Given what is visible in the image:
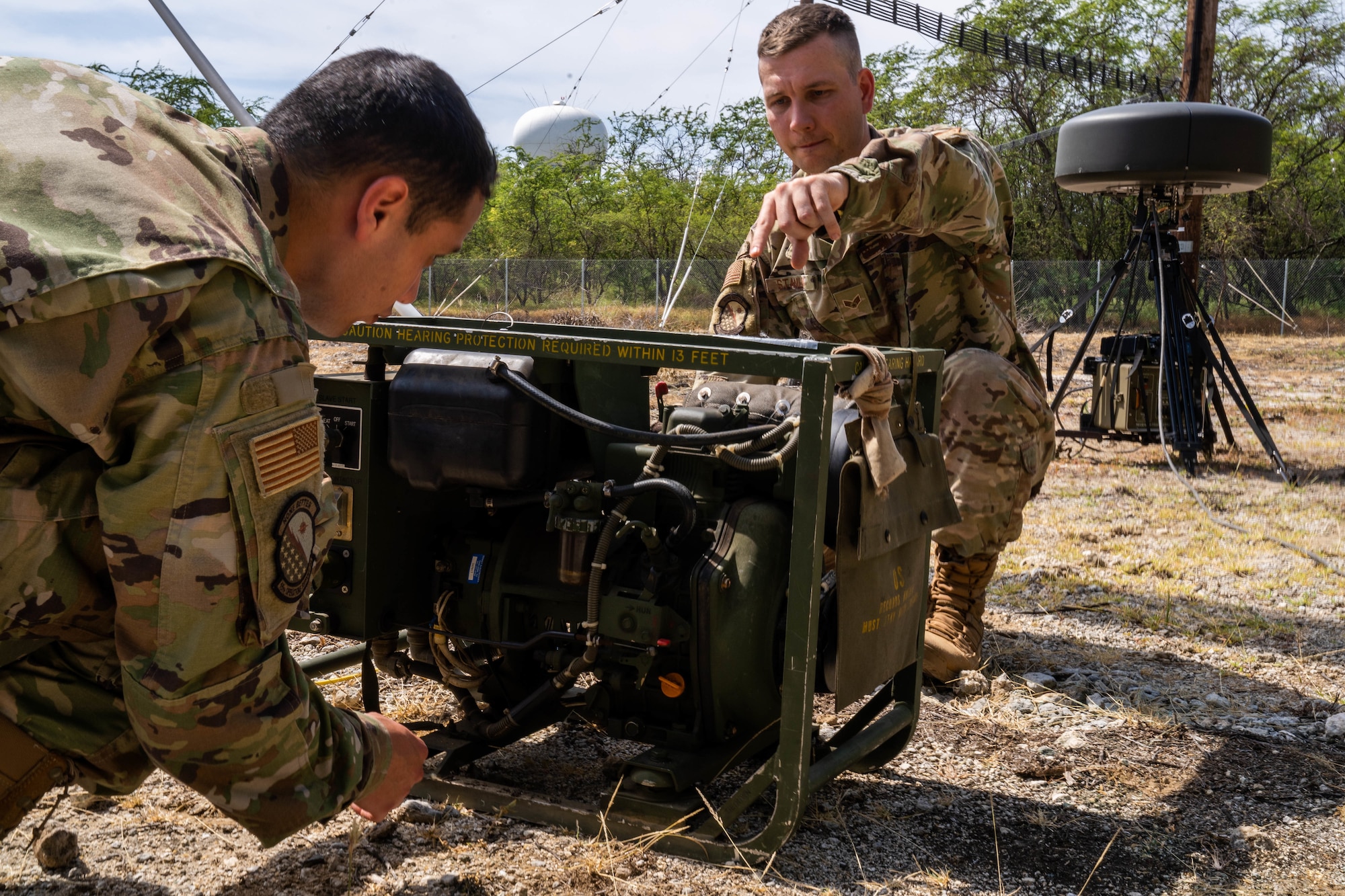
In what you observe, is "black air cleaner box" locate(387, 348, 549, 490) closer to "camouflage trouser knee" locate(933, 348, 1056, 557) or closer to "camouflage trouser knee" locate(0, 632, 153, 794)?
"camouflage trouser knee" locate(0, 632, 153, 794)

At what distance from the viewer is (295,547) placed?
163 centimetres

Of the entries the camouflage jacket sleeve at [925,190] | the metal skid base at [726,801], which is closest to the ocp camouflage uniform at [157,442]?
the metal skid base at [726,801]

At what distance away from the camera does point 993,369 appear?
12.7 feet

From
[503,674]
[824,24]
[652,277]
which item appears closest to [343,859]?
[503,674]

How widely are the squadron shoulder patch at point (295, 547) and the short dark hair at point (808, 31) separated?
2.92 meters

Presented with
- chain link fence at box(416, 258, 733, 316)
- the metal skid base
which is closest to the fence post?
chain link fence at box(416, 258, 733, 316)

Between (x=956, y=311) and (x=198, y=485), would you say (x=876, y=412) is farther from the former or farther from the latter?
(x=956, y=311)

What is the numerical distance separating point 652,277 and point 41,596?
80.6 feet

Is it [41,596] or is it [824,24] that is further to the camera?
[824,24]

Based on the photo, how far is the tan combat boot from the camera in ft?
12.8

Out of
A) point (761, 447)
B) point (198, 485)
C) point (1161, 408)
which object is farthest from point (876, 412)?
point (1161, 408)

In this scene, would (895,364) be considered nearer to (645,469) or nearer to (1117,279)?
(645,469)

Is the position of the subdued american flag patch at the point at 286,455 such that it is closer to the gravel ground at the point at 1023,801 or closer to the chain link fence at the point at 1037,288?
the gravel ground at the point at 1023,801

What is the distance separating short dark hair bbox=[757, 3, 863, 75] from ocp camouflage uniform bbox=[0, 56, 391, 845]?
2624 mm
